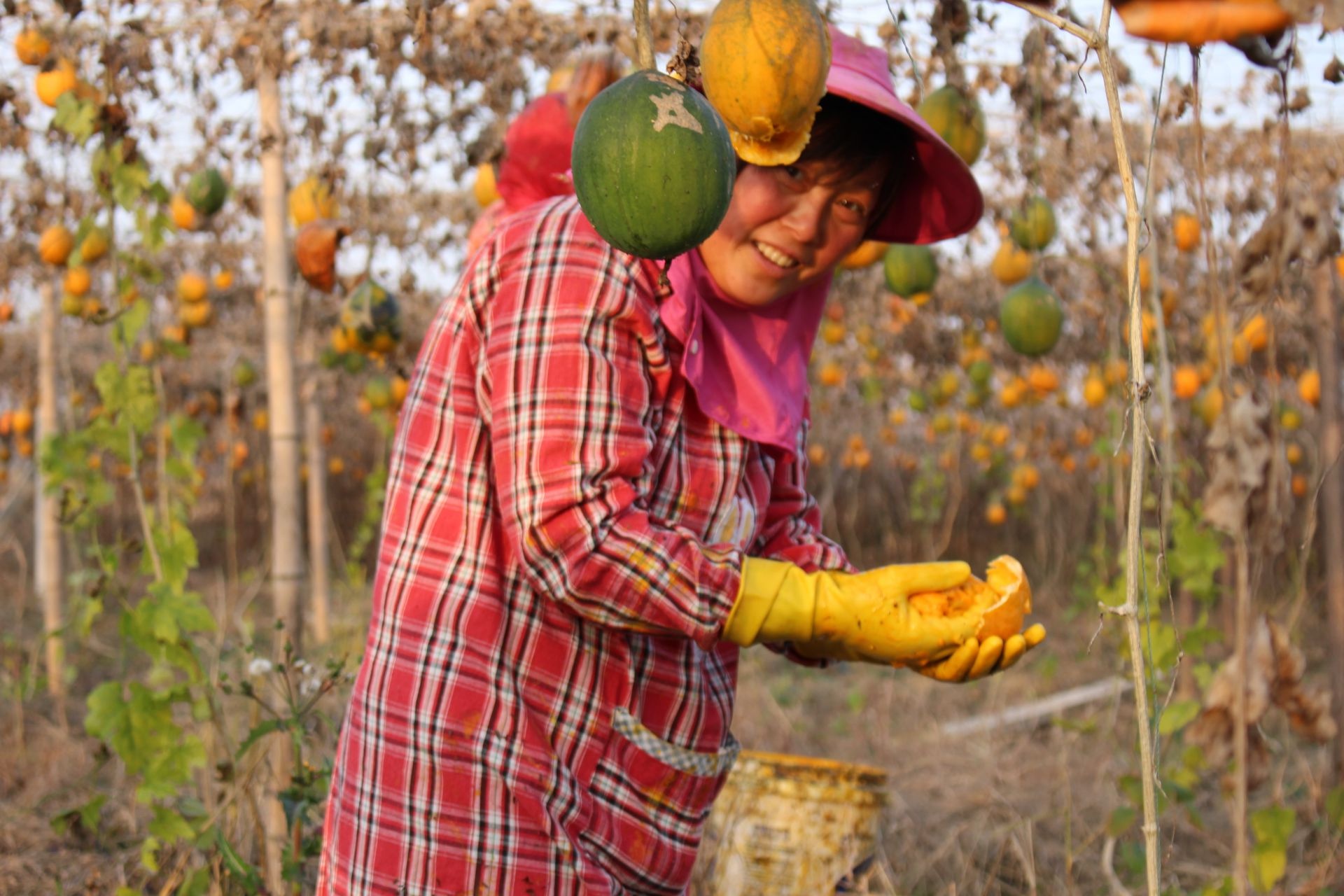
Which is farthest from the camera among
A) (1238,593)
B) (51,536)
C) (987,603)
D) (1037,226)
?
(51,536)

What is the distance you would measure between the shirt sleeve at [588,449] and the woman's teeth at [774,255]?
5.8 inches

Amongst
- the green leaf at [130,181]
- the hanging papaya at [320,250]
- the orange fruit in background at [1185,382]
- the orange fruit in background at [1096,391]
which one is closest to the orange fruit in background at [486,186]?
the hanging papaya at [320,250]

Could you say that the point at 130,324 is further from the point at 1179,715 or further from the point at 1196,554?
the point at 1196,554

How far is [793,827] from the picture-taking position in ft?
8.00

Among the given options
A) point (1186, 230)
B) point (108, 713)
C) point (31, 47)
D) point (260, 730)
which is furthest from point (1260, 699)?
point (1186, 230)

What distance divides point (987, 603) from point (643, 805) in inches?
17.8

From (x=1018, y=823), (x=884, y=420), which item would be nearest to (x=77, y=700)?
(x=1018, y=823)

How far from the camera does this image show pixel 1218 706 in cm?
191

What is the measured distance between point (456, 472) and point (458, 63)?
→ 1835 millimetres

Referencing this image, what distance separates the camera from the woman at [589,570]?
4.40ft

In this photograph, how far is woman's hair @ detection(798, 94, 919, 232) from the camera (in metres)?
1.44

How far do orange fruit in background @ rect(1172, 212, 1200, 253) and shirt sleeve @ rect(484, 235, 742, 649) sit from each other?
12.4 ft

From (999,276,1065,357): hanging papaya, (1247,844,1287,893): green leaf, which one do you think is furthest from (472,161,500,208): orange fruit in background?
(1247,844,1287,893): green leaf

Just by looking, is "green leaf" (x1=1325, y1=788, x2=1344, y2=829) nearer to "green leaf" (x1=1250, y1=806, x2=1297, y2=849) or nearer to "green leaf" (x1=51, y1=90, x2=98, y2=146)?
"green leaf" (x1=1250, y1=806, x2=1297, y2=849)
